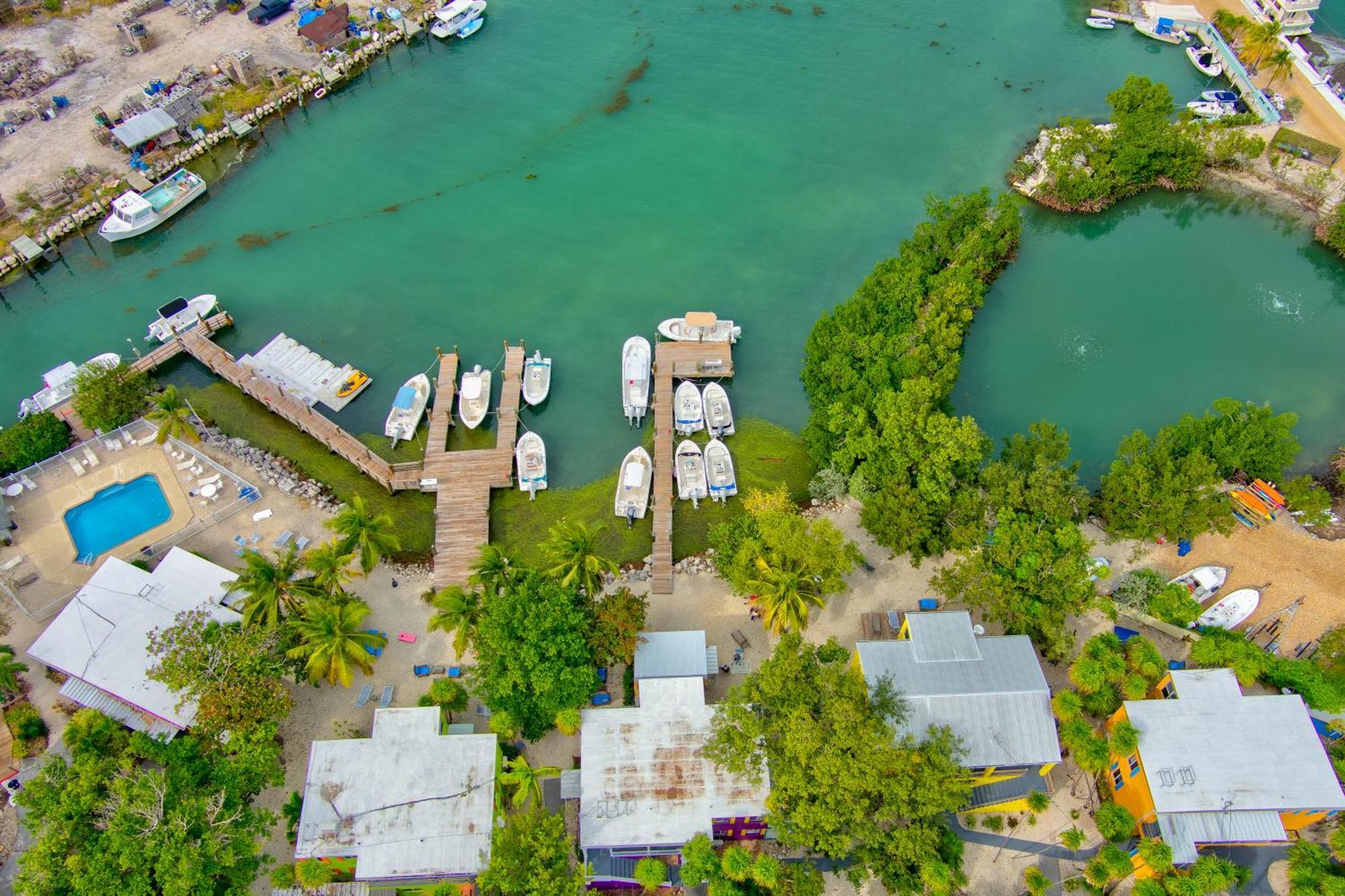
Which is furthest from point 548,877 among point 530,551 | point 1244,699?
point 1244,699

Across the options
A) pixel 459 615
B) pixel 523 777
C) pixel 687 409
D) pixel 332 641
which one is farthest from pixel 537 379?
pixel 523 777

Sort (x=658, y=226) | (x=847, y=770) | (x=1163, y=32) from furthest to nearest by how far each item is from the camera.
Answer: (x=1163, y=32), (x=658, y=226), (x=847, y=770)

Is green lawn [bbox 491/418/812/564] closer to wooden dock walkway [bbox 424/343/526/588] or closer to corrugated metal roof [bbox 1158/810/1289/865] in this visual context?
wooden dock walkway [bbox 424/343/526/588]

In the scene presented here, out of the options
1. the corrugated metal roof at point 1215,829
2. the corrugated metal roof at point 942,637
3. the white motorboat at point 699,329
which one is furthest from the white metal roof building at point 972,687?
the white motorboat at point 699,329

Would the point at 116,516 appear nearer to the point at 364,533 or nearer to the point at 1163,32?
the point at 364,533

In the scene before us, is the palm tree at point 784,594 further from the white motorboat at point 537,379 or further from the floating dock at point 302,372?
the floating dock at point 302,372

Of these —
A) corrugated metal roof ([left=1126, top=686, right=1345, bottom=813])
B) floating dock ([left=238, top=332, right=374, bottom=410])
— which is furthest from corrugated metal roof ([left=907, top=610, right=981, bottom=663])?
floating dock ([left=238, top=332, right=374, bottom=410])
